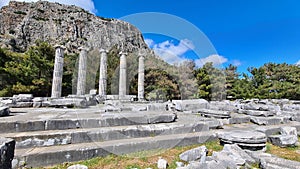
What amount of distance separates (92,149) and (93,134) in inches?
18.0

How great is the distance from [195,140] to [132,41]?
6525 centimetres

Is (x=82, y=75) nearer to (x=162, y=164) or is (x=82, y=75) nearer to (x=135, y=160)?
(x=135, y=160)

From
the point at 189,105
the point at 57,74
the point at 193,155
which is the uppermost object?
the point at 57,74

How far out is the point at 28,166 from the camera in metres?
2.82

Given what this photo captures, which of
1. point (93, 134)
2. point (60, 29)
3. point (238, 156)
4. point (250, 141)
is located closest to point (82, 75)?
point (93, 134)

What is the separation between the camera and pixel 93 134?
3686mm

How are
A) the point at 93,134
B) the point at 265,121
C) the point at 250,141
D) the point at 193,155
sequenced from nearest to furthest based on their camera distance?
1. the point at 193,155
2. the point at 93,134
3. the point at 250,141
4. the point at 265,121

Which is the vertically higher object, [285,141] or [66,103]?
[66,103]

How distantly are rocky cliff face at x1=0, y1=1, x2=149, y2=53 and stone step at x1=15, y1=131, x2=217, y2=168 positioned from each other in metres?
49.8

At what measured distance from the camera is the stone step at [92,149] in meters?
2.90

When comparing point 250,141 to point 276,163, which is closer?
point 276,163

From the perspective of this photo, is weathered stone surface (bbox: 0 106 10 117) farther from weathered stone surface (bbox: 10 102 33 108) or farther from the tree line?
the tree line

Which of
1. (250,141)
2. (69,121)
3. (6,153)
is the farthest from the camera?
(69,121)

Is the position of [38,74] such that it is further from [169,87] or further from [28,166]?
[28,166]
